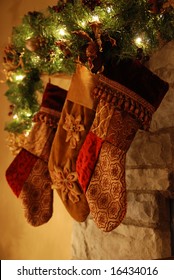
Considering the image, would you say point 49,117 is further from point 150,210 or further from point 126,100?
point 150,210

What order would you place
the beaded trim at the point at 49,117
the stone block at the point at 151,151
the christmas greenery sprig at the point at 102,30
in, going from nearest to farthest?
the christmas greenery sprig at the point at 102,30, the stone block at the point at 151,151, the beaded trim at the point at 49,117

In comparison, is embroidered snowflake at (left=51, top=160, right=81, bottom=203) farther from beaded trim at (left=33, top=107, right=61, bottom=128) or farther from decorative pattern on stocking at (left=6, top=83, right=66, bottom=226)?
beaded trim at (left=33, top=107, right=61, bottom=128)

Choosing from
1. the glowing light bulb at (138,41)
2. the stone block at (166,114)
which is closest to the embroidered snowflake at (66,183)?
the stone block at (166,114)

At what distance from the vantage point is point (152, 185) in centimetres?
117

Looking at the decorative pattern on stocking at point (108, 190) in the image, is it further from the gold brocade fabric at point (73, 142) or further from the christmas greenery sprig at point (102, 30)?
the christmas greenery sprig at point (102, 30)

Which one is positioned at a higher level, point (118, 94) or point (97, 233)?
point (118, 94)

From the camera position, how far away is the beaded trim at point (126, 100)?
957 mm

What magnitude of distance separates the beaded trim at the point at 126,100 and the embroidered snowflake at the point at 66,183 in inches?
11.3

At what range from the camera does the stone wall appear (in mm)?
1145

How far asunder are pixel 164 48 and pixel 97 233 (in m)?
0.82
